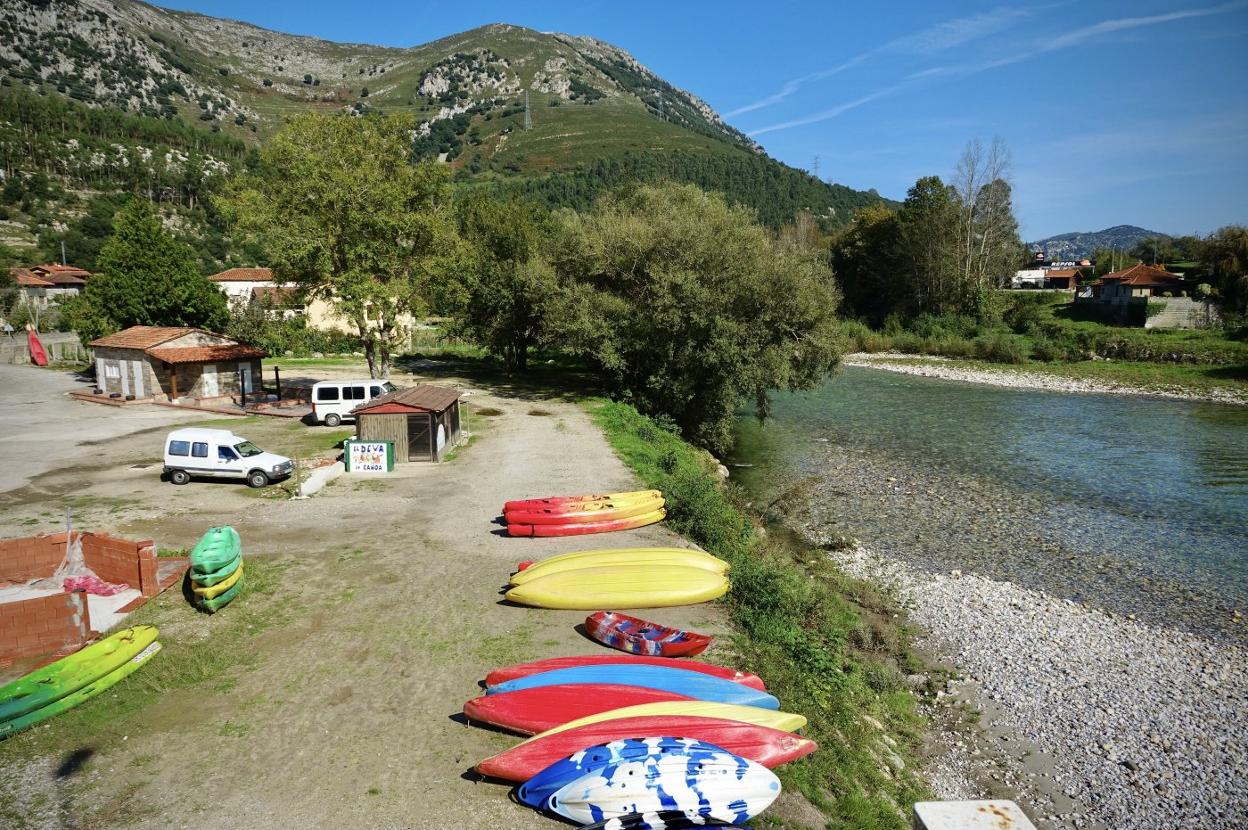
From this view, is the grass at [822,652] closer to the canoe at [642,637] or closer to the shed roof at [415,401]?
the canoe at [642,637]

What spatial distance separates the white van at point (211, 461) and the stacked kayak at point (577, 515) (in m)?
8.94

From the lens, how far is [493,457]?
82.3ft

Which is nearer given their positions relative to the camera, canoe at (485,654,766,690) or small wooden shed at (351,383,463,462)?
canoe at (485,654,766,690)

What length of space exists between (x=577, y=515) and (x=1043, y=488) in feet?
64.0

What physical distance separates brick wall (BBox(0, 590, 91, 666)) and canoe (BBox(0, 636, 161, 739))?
4.19 feet

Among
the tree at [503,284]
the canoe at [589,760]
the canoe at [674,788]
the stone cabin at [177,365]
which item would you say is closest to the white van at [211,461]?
the stone cabin at [177,365]

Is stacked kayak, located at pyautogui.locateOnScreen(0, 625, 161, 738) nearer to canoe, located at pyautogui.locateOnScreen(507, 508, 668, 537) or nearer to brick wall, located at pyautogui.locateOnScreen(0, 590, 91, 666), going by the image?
brick wall, located at pyautogui.locateOnScreen(0, 590, 91, 666)

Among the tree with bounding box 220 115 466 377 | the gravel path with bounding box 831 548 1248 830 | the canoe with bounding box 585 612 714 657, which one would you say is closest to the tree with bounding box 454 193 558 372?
the tree with bounding box 220 115 466 377

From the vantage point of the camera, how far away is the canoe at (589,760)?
777 cm

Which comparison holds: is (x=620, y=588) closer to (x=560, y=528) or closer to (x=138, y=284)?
(x=560, y=528)

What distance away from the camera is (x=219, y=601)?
42.7 ft

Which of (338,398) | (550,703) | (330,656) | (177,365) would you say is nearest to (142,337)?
(177,365)

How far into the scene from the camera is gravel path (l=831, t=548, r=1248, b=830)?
1070 centimetres

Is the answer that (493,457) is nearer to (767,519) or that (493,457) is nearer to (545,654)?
(767,519)
